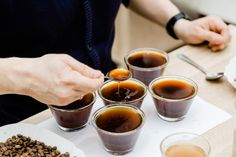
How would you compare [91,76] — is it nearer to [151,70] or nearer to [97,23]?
[151,70]

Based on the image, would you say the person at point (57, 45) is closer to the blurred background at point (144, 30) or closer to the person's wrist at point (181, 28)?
the person's wrist at point (181, 28)

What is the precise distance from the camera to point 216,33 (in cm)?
137

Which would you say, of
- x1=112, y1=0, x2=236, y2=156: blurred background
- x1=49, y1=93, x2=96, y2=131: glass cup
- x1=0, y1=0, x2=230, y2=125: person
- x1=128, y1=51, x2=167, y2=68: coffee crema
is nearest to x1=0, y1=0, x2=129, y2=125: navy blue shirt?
x1=0, y1=0, x2=230, y2=125: person

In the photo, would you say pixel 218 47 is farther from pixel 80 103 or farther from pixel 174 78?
pixel 80 103

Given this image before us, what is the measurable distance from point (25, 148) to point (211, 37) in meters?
0.63

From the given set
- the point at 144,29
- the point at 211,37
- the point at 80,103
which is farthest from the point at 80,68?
the point at 144,29

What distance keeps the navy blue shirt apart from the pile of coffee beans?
0.97 ft

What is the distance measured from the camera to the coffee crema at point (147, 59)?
47.5 inches

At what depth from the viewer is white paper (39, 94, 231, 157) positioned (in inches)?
39.5

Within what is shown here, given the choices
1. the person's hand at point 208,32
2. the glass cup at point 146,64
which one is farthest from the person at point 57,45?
the glass cup at point 146,64

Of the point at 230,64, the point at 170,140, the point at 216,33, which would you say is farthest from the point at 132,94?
the point at 216,33

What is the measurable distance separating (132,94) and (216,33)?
40 centimetres

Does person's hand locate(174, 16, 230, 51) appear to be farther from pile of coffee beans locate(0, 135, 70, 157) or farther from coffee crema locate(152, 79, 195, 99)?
pile of coffee beans locate(0, 135, 70, 157)

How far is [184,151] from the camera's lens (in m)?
0.93
